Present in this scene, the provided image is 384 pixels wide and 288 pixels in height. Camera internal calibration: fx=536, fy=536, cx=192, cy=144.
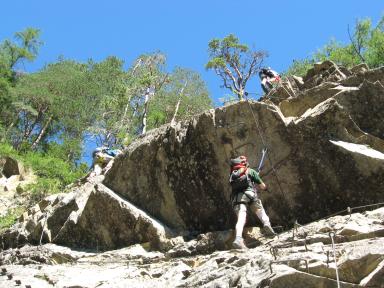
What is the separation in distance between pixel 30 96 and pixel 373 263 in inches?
1382

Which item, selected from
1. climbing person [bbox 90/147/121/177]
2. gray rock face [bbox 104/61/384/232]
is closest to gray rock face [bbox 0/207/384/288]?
gray rock face [bbox 104/61/384/232]

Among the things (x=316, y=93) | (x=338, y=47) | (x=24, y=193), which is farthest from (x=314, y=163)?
(x=338, y=47)

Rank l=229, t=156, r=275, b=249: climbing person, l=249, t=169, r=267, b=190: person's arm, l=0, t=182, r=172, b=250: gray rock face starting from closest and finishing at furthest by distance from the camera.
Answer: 1. l=229, t=156, r=275, b=249: climbing person
2. l=249, t=169, r=267, b=190: person's arm
3. l=0, t=182, r=172, b=250: gray rock face

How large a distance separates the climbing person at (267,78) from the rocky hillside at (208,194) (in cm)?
532

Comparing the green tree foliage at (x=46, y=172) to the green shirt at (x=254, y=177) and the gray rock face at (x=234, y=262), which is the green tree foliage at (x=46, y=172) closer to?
the gray rock face at (x=234, y=262)

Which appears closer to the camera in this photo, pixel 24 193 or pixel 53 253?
pixel 53 253

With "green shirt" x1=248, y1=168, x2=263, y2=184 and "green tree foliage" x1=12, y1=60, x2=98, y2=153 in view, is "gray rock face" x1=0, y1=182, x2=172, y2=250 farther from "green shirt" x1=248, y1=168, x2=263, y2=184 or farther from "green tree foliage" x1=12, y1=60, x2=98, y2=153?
"green tree foliage" x1=12, y1=60, x2=98, y2=153

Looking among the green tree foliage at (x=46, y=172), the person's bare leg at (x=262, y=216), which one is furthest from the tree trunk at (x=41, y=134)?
the person's bare leg at (x=262, y=216)

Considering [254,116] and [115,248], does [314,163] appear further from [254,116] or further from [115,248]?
[115,248]

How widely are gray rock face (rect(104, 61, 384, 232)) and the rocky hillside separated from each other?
2cm

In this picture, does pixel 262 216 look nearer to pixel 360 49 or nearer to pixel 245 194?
pixel 245 194

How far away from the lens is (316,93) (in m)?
13.5

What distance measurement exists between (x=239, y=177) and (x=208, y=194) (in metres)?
1.75

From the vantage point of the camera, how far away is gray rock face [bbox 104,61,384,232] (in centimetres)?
1119
